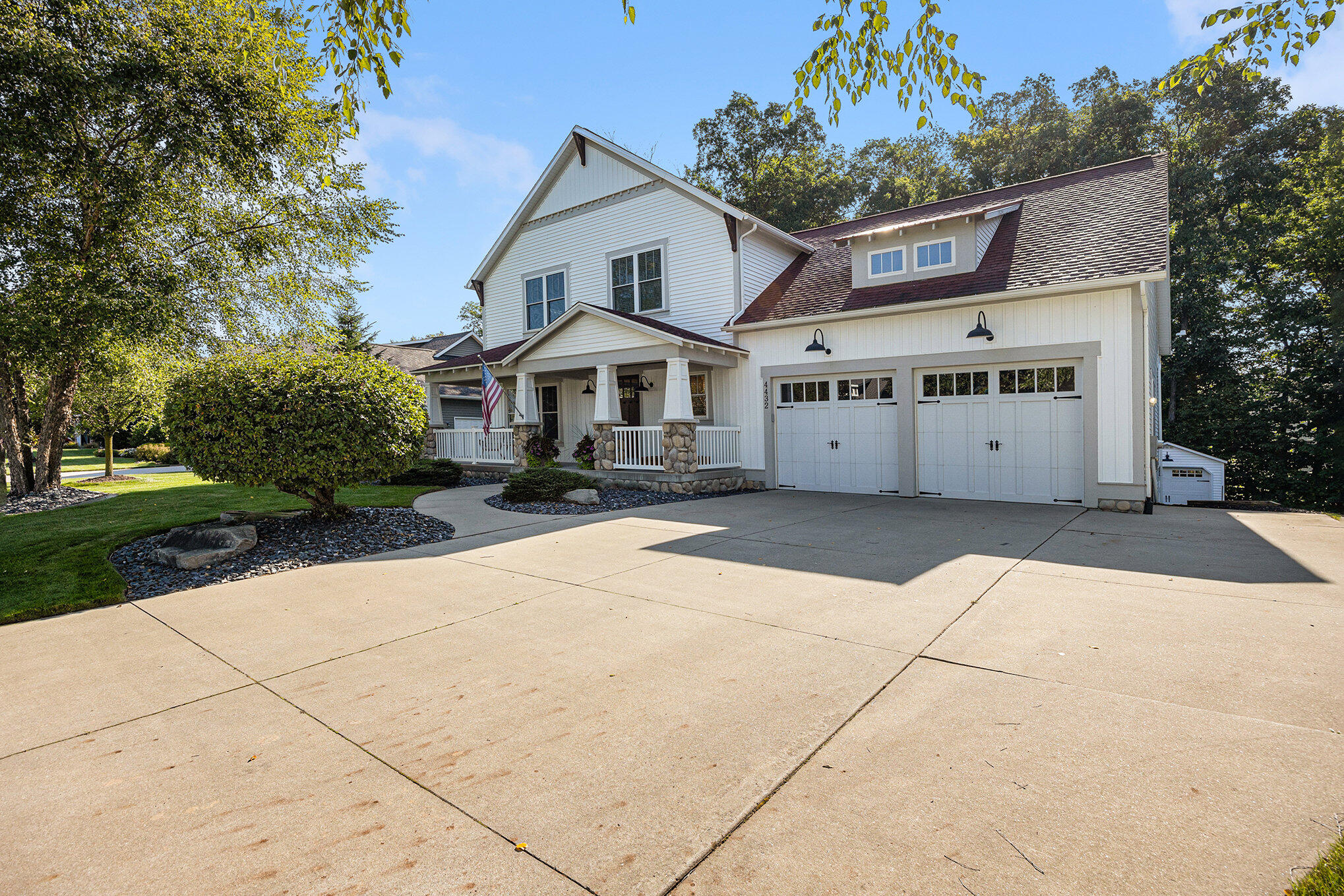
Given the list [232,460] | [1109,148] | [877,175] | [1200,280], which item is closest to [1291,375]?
[1200,280]

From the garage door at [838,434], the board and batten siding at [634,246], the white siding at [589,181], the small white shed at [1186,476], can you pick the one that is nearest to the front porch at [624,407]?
the garage door at [838,434]

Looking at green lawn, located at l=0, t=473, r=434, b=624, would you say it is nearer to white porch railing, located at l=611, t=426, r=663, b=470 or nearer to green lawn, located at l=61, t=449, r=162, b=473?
white porch railing, located at l=611, t=426, r=663, b=470

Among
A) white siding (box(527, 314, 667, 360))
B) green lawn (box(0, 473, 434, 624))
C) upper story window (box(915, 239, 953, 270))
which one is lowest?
green lawn (box(0, 473, 434, 624))

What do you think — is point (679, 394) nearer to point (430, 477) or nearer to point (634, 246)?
point (634, 246)

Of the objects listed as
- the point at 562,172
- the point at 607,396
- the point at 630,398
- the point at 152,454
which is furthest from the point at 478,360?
the point at 152,454

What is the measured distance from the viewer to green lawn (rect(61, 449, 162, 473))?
22917mm

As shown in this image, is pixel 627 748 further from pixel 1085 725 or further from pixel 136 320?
pixel 136 320

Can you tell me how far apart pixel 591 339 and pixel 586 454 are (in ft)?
8.57

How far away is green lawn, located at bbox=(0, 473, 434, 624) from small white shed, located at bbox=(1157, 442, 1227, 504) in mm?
15360

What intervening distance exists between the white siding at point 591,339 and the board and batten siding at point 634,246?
1961mm

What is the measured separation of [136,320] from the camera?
33.0 feet

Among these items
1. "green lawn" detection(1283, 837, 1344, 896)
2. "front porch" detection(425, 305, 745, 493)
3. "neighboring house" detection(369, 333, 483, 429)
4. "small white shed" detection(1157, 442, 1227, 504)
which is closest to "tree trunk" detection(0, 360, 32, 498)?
"front porch" detection(425, 305, 745, 493)

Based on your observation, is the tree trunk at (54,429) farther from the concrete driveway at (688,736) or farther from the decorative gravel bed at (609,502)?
the concrete driveway at (688,736)

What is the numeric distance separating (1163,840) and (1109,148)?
29177mm
